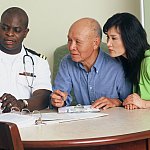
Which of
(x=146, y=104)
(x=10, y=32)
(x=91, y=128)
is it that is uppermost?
(x=10, y=32)

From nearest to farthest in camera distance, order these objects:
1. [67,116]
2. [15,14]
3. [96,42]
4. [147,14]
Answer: [67,116] → [96,42] → [15,14] → [147,14]

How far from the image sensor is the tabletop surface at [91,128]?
4.30 ft

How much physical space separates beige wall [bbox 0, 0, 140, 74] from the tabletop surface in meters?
1.62

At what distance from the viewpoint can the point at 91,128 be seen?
1436mm

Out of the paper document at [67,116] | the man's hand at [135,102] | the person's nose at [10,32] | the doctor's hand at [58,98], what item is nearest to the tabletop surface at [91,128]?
the paper document at [67,116]

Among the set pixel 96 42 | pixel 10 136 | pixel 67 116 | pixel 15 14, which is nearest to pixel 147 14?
pixel 96 42

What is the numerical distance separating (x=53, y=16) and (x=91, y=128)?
1932 millimetres

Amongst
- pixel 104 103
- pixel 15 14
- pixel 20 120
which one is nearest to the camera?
pixel 20 120

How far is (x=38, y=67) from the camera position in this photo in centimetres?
234

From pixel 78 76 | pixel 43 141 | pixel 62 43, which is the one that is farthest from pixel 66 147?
pixel 62 43

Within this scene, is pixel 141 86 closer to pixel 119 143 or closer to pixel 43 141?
pixel 119 143

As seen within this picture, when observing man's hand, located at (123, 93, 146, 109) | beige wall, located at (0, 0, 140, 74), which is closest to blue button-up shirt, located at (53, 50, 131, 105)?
man's hand, located at (123, 93, 146, 109)

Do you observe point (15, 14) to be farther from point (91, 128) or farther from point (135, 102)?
point (91, 128)

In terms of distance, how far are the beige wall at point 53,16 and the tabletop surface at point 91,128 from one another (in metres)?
1.62
